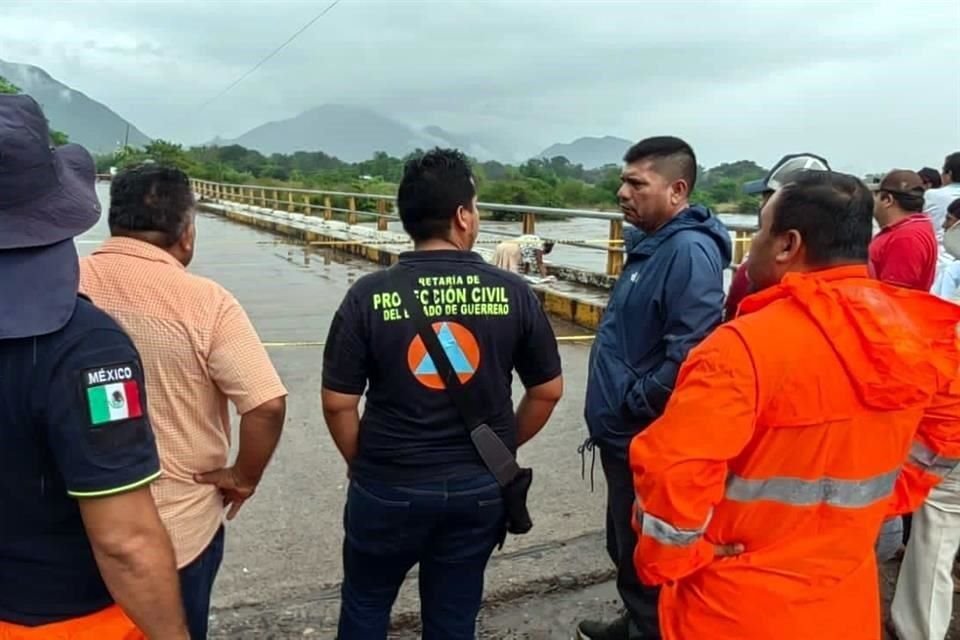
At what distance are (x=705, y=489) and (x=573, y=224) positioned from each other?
31481 mm

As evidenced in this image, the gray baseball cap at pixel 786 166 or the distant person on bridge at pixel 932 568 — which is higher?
the gray baseball cap at pixel 786 166

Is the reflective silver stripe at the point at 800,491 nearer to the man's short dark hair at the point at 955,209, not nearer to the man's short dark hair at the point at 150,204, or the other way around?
the man's short dark hair at the point at 150,204

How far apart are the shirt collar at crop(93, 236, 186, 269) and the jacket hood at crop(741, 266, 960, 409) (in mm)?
1443

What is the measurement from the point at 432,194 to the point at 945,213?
11.3 ft

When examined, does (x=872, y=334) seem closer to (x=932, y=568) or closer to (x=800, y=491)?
(x=800, y=491)

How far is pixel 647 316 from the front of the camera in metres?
2.43

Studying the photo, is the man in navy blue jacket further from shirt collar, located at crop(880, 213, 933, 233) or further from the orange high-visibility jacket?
shirt collar, located at crop(880, 213, 933, 233)

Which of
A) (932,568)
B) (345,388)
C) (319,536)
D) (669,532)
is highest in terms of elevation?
(345,388)

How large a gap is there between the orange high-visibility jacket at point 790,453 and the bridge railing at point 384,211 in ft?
4.47

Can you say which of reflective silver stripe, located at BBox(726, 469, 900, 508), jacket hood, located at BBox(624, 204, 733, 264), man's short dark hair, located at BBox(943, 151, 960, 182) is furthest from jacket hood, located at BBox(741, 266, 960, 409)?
man's short dark hair, located at BBox(943, 151, 960, 182)

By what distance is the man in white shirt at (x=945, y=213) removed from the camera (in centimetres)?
340

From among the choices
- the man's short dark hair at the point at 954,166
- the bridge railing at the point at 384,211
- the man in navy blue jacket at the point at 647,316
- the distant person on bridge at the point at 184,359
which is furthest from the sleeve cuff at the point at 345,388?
the man's short dark hair at the point at 954,166

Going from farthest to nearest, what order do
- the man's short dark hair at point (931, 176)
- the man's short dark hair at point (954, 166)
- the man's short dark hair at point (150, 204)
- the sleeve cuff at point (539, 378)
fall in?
1. the man's short dark hair at point (931, 176)
2. the man's short dark hair at point (954, 166)
3. the sleeve cuff at point (539, 378)
4. the man's short dark hair at point (150, 204)

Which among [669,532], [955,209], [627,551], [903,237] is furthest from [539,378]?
[955,209]
